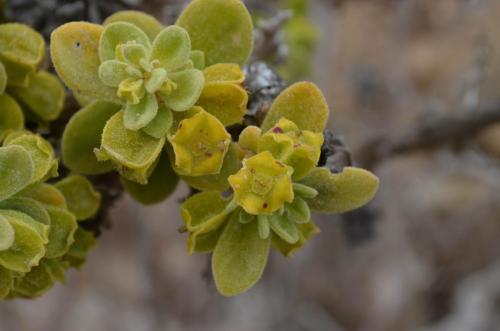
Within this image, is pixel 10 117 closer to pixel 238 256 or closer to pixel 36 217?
pixel 36 217

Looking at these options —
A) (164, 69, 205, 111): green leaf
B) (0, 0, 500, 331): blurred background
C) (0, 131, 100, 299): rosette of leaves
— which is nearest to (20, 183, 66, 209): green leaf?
(0, 131, 100, 299): rosette of leaves

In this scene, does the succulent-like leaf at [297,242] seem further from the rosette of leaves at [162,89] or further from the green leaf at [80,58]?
the green leaf at [80,58]

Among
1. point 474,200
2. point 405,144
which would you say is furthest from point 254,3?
point 474,200

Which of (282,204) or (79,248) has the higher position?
(282,204)

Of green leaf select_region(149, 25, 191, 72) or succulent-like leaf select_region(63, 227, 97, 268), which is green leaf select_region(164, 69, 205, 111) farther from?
succulent-like leaf select_region(63, 227, 97, 268)

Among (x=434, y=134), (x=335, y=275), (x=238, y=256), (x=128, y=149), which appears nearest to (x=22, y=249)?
(x=128, y=149)

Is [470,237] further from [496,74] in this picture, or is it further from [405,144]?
[405,144]

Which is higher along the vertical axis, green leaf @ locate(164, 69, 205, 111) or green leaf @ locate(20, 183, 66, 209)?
green leaf @ locate(164, 69, 205, 111)
